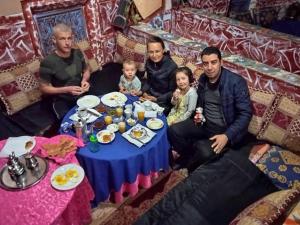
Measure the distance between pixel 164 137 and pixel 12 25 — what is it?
2.37 m

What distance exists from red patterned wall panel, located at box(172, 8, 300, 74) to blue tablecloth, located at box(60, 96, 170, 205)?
6.73 feet

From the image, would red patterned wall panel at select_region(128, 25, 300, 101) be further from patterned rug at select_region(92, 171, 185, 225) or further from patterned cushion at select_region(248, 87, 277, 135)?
patterned rug at select_region(92, 171, 185, 225)

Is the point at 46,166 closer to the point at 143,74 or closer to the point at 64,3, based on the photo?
the point at 143,74

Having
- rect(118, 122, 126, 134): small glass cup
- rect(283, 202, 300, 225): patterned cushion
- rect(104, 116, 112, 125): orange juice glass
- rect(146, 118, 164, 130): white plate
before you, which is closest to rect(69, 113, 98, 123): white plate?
rect(104, 116, 112, 125): orange juice glass

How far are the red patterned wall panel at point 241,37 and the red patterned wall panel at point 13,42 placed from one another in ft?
8.28

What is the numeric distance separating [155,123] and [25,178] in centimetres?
134

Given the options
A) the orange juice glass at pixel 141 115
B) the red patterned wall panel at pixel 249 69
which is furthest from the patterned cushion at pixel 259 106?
the orange juice glass at pixel 141 115

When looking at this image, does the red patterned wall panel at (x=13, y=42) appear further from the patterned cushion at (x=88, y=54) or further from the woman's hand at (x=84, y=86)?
the woman's hand at (x=84, y=86)

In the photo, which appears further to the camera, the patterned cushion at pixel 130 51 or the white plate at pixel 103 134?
the patterned cushion at pixel 130 51

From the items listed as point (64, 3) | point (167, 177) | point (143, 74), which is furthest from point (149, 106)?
Answer: point (64, 3)

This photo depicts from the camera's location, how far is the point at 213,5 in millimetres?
5297

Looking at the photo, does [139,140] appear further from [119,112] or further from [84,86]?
[84,86]

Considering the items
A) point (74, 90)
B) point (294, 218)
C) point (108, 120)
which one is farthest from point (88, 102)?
point (294, 218)

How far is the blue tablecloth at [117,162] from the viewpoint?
8.80 ft
